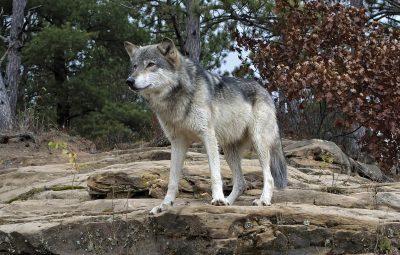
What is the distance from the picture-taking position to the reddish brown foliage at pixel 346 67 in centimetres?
1057

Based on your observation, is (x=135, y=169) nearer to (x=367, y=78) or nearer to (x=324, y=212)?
(x=324, y=212)

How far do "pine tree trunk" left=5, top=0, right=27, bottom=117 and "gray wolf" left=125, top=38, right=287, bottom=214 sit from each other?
43.8ft

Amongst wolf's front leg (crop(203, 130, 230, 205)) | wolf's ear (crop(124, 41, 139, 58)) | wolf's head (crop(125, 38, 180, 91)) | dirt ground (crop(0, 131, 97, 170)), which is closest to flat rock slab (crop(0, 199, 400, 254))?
wolf's front leg (crop(203, 130, 230, 205))

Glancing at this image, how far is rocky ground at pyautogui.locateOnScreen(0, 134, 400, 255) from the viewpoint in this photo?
18.4 ft

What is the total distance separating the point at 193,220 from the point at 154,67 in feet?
5.01

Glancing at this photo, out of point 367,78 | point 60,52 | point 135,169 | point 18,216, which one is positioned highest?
point 60,52

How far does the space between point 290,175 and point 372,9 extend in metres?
11.7

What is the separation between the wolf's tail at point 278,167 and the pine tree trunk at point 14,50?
534 inches

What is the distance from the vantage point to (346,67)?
11.0 metres

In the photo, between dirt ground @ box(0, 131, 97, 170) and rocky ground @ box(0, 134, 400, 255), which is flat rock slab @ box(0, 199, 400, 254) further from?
dirt ground @ box(0, 131, 97, 170)

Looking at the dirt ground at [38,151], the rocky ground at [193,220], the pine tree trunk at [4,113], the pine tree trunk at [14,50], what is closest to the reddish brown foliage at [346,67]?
the rocky ground at [193,220]

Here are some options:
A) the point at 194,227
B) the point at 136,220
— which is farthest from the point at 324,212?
the point at 136,220

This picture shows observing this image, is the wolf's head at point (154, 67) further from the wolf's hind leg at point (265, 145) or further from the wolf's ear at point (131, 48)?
the wolf's hind leg at point (265, 145)

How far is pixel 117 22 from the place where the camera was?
71.0ft
